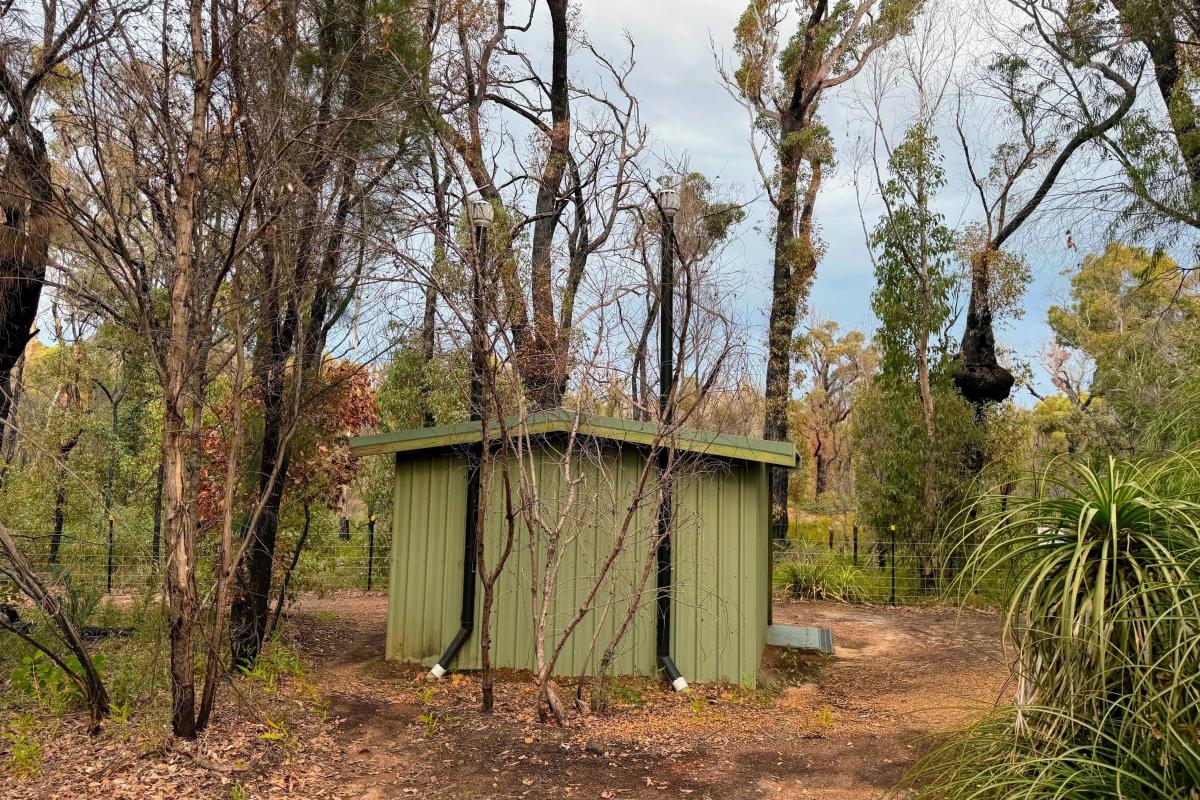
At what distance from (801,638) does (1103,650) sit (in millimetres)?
6470

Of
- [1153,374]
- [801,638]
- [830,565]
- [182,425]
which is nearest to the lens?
[182,425]

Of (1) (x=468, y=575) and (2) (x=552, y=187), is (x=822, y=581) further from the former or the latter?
(2) (x=552, y=187)

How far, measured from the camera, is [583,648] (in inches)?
291

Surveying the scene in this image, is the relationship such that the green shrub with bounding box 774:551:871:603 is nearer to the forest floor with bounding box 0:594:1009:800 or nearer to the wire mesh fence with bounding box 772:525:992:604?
the wire mesh fence with bounding box 772:525:992:604

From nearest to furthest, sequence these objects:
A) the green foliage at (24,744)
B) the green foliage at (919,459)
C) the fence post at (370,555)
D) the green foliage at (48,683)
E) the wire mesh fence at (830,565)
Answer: the green foliage at (24,744) < the green foliage at (48,683) < the wire mesh fence at (830,565) < the fence post at (370,555) < the green foliage at (919,459)

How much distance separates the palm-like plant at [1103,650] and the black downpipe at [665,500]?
12.7ft

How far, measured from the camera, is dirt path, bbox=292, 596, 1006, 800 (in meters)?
5.04

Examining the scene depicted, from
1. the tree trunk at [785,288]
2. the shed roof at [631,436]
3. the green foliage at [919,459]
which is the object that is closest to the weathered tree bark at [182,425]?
the shed roof at [631,436]

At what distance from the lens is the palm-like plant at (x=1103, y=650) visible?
2.68 metres

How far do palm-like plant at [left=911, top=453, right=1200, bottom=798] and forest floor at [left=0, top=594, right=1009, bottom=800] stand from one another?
82cm

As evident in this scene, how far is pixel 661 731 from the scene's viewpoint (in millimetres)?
6051

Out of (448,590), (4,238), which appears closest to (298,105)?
(4,238)

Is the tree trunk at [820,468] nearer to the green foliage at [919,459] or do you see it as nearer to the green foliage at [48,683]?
the green foliage at [919,459]

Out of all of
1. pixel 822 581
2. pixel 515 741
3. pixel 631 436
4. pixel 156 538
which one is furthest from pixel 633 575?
pixel 822 581
